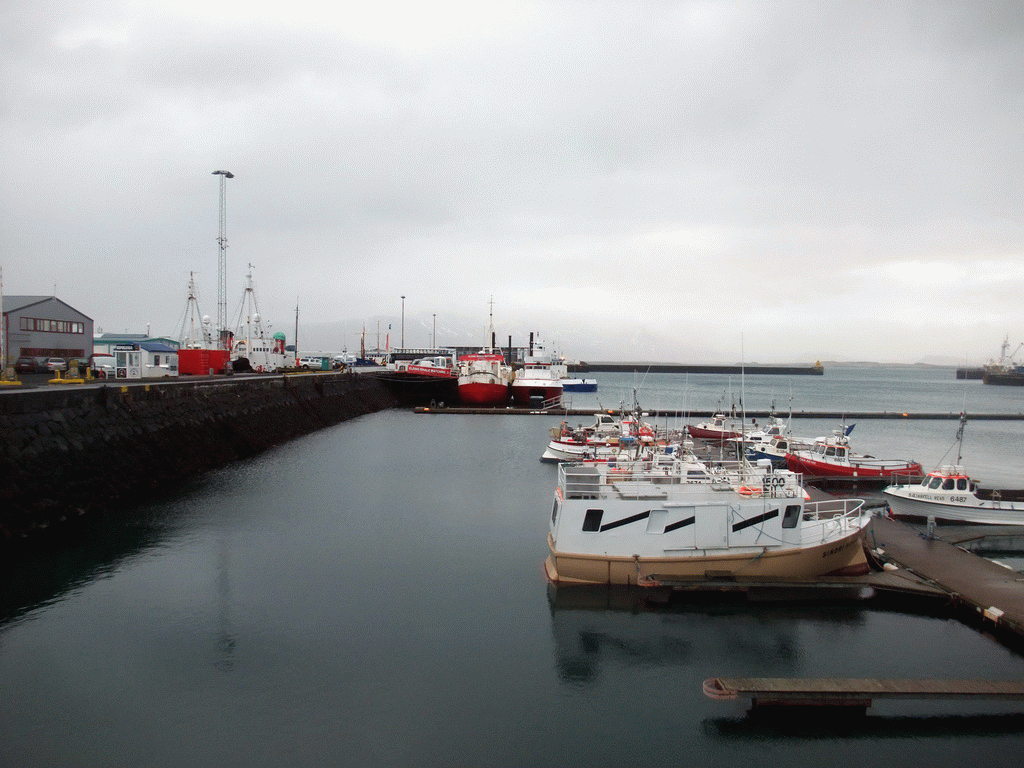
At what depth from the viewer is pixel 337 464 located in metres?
33.4

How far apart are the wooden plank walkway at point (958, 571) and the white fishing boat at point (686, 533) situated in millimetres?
2495

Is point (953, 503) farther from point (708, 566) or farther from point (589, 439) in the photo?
point (589, 439)

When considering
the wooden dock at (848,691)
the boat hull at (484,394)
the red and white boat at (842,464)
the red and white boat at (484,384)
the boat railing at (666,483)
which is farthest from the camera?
the red and white boat at (484,384)

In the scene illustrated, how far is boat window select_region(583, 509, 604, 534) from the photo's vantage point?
563 inches

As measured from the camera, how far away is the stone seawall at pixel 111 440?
1972cm

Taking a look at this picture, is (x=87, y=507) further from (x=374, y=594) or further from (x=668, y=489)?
(x=668, y=489)

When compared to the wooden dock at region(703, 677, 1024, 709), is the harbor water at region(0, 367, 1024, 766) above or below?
below

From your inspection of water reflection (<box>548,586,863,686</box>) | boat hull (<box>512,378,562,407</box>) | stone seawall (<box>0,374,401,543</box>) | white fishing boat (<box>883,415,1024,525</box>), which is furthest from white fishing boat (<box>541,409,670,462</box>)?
boat hull (<box>512,378,562,407</box>)

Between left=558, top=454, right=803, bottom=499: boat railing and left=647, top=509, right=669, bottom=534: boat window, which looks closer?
left=647, top=509, right=669, bottom=534: boat window

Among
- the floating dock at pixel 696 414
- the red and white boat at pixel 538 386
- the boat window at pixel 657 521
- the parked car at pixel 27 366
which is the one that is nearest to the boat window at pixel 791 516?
the boat window at pixel 657 521

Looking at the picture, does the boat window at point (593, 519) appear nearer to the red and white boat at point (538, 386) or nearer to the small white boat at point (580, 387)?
the red and white boat at point (538, 386)

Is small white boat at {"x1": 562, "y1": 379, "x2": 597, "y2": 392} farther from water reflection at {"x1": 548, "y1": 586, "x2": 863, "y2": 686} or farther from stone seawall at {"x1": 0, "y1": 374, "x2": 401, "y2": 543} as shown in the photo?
water reflection at {"x1": 548, "y1": 586, "x2": 863, "y2": 686}

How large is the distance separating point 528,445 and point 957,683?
1274 inches

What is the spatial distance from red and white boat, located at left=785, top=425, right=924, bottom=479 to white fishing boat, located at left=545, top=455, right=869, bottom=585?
15773 mm
